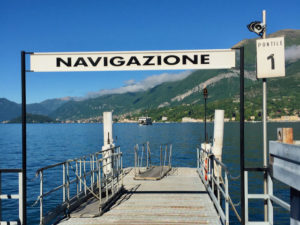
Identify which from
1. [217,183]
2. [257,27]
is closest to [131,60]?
[257,27]

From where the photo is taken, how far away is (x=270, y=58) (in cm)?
612

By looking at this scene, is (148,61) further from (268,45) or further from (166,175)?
(166,175)

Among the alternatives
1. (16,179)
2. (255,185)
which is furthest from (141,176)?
(16,179)

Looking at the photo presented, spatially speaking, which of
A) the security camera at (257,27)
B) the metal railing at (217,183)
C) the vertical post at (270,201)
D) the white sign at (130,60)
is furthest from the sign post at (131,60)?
the vertical post at (270,201)

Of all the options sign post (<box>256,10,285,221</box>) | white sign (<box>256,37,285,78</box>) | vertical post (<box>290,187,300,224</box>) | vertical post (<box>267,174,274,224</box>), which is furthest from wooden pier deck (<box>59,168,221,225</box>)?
white sign (<box>256,37,285,78</box>)

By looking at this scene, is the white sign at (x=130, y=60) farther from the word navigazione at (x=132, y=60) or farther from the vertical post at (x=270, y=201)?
the vertical post at (x=270, y=201)

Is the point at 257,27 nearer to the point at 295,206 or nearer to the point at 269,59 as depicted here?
the point at 269,59

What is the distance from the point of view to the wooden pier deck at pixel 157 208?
827 centimetres

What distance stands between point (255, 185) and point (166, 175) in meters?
15.3

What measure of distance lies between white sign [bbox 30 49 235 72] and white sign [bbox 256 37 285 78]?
2.61 feet

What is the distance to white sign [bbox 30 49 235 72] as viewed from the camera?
22.7 ft

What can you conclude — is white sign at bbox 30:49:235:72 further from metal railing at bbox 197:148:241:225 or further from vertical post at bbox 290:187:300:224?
vertical post at bbox 290:187:300:224

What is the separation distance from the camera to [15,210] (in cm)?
2092

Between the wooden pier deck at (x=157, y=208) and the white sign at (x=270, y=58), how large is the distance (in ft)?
13.4
